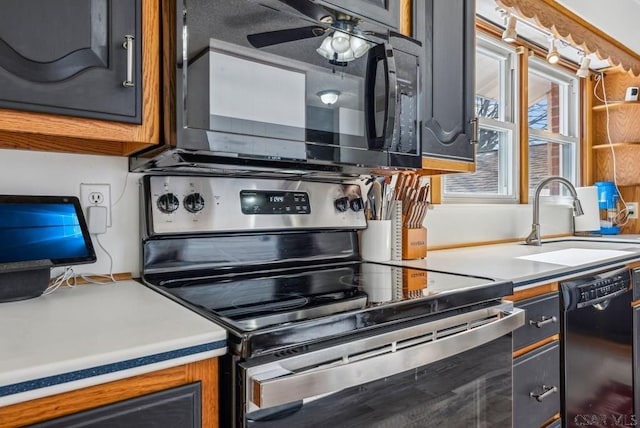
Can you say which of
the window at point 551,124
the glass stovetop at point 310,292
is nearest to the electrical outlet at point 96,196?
the glass stovetop at point 310,292

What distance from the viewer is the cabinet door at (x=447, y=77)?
154cm

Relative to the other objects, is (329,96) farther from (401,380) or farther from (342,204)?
(401,380)

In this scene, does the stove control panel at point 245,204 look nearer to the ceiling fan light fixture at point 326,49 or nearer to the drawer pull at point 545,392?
the ceiling fan light fixture at point 326,49

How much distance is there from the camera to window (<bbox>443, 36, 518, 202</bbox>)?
8.29 feet

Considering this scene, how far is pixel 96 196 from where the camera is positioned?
1.17m

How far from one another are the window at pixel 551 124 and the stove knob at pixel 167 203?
246cm

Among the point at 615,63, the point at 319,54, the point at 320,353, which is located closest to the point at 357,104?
the point at 319,54

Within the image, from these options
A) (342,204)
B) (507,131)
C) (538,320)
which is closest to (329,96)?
(342,204)

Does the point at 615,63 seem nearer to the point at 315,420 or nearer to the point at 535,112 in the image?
the point at 535,112

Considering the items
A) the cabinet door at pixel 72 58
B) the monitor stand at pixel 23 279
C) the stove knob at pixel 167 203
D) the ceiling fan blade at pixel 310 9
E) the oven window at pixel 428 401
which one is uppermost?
the ceiling fan blade at pixel 310 9

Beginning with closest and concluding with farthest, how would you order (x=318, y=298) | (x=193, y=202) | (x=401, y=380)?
(x=401, y=380), (x=318, y=298), (x=193, y=202)

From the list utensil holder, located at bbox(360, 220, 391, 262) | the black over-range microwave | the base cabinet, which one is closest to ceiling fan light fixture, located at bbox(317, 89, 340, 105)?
the black over-range microwave

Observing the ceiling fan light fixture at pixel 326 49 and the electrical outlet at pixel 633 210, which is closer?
the ceiling fan light fixture at pixel 326 49

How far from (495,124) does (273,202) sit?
1.72 metres
